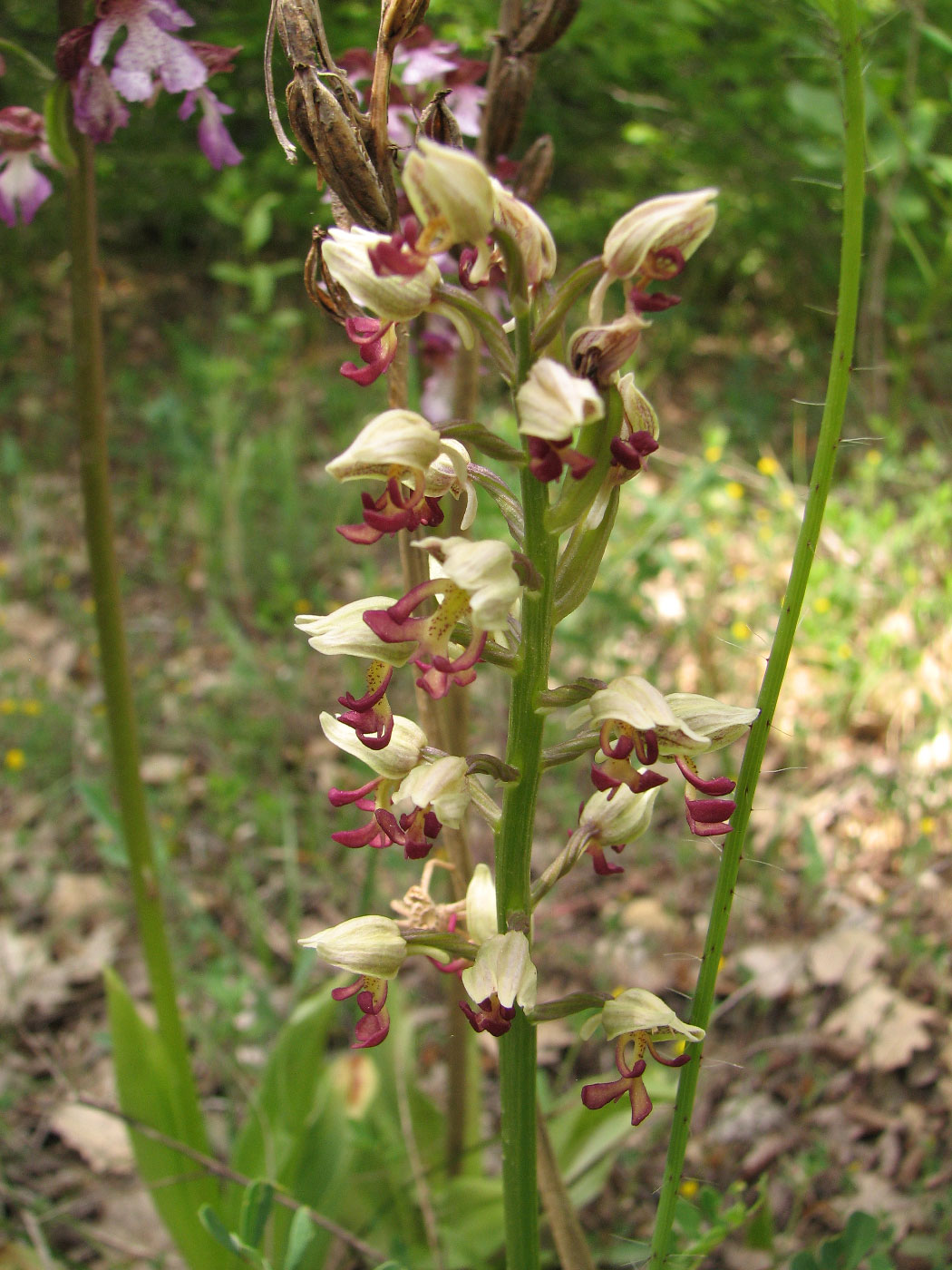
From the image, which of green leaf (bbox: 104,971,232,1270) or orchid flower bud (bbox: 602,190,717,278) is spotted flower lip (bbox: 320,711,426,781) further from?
green leaf (bbox: 104,971,232,1270)

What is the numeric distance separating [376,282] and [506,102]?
0.72m

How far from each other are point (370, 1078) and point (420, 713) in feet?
3.07

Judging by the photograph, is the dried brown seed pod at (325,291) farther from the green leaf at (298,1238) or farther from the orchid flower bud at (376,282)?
the green leaf at (298,1238)

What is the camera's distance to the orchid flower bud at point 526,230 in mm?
837

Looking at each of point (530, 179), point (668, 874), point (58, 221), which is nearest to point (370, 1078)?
point (668, 874)

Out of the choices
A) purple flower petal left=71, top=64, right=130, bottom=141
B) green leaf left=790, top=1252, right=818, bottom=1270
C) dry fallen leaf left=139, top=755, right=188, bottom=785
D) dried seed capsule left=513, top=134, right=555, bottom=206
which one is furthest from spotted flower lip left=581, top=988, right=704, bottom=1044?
dry fallen leaf left=139, top=755, right=188, bottom=785

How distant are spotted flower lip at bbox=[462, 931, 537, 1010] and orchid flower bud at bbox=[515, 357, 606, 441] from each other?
0.47m

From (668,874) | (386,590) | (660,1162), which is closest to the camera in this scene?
(660,1162)

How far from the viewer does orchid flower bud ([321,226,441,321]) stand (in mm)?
819

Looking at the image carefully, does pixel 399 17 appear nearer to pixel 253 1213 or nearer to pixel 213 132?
pixel 213 132

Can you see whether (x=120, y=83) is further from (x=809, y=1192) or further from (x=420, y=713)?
(x=809, y=1192)

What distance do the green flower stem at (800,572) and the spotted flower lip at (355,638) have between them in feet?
1.12

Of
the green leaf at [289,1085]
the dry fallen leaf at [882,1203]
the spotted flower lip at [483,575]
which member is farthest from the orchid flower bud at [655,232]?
the dry fallen leaf at [882,1203]

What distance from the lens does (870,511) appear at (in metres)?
3.82
